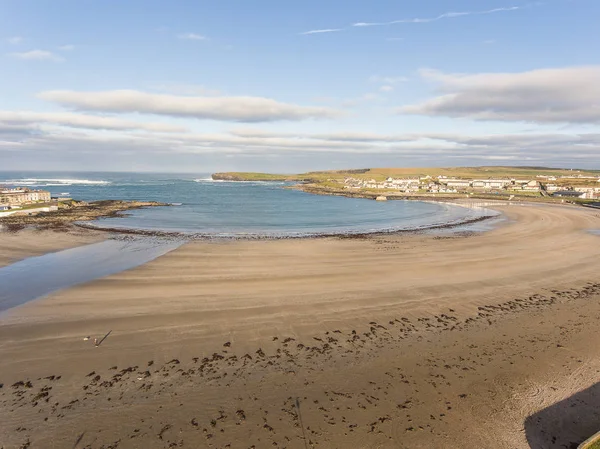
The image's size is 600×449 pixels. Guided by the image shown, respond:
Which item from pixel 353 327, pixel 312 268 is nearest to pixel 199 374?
Result: pixel 353 327

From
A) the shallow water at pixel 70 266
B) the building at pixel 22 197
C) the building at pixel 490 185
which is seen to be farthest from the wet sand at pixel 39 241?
the building at pixel 490 185

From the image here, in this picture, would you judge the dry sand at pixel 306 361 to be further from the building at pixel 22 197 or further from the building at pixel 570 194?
the building at pixel 570 194

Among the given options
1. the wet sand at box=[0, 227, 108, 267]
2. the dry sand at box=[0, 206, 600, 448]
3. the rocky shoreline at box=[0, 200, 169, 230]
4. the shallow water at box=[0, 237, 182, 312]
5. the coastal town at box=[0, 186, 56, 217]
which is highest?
the coastal town at box=[0, 186, 56, 217]

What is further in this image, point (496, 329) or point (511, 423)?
point (496, 329)

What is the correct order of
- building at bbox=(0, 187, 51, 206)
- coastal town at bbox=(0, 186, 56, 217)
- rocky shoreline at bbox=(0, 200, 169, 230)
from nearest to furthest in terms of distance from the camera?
rocky shoreline at bbox=(0, 200, 169, 230) < coastal town at bbox=(0, 186, 56, 217) < building at bbox=(0, 187, 51, 206)

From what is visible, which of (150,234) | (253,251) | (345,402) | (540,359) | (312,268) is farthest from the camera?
(150,234)

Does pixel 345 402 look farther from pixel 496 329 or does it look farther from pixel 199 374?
pixel 496 329

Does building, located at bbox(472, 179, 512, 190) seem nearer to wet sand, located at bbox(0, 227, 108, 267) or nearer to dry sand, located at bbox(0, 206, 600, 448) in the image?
dry sand, located at bbox(0, 206, 600, 448)

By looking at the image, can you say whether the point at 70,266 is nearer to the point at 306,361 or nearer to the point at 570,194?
the point at 306,361

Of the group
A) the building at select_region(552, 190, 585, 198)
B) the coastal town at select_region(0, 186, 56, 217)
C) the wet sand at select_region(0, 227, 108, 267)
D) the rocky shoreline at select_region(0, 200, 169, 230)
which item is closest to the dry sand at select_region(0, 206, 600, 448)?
the wet sand at select_region(0, 227, 108, 267)
